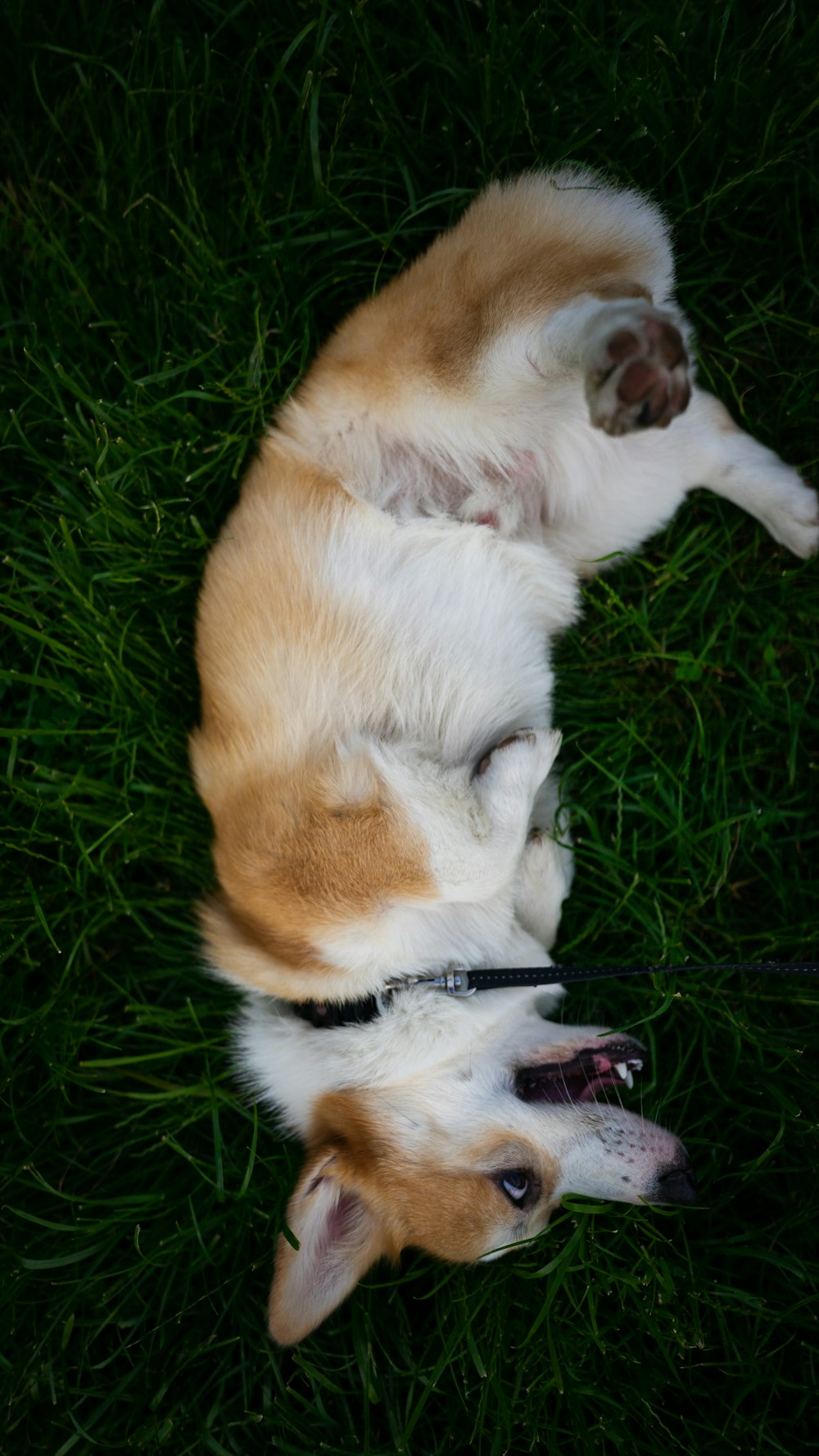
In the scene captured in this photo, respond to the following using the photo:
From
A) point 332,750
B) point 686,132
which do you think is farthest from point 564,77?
point 332,750

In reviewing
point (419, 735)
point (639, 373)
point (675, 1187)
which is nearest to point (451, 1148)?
point (675, 1187)

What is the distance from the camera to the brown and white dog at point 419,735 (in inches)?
88.0

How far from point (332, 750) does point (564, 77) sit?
2.18m

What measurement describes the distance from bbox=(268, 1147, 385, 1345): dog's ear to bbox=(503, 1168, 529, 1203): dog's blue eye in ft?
1.23

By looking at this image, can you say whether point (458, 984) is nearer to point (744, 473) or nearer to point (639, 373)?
point (639, 373)

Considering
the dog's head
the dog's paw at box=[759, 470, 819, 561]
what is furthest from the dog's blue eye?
the dog's paw at box=[759, 470, 819, 561]

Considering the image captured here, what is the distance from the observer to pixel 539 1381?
8.81ft

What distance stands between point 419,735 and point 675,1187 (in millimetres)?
1309

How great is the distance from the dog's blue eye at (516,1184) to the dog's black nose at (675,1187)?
1.09ft

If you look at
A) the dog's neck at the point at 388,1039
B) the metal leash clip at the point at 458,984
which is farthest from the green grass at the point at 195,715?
the metal leash clip at the point at 458,984

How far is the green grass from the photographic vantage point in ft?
8.93

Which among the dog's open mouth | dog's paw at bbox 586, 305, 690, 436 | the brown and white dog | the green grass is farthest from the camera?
the green grass

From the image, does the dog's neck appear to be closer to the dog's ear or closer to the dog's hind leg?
the dog's ear

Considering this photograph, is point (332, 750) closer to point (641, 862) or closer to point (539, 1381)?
point (641, 862)
